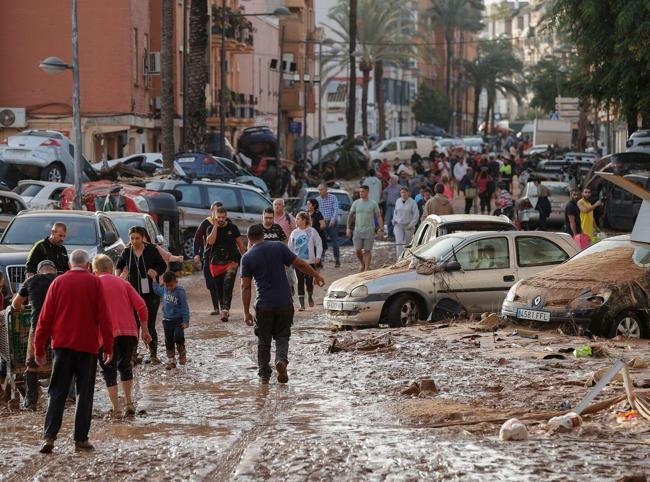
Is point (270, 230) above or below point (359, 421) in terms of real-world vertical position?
above

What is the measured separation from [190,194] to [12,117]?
60.0 feet

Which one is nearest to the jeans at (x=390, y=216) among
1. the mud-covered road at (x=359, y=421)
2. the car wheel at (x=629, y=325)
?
the mud-covered road at (x=359, y=421)

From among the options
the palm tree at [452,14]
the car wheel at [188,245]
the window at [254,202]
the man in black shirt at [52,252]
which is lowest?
the car wheel at [188,245]

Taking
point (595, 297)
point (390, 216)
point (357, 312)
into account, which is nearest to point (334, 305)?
point (357, 312)

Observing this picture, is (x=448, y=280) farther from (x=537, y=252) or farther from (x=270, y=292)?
(x=270, y=292)

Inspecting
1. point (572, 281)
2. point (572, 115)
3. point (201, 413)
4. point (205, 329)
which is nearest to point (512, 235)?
point (572, 281)

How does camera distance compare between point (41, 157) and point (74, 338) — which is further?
point (41, 157)

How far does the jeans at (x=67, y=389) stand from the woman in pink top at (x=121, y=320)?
1.53 m

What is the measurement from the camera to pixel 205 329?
787 inches

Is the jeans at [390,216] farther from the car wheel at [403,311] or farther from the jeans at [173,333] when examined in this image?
the jeans at [173,333]

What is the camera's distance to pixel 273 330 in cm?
1454

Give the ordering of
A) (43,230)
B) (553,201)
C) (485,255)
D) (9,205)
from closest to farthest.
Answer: (485,255)
(43,230)
(9,205)
(553,201)

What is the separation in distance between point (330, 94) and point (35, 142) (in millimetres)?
69725

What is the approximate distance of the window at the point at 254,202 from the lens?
1262 inches
